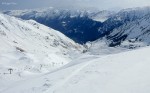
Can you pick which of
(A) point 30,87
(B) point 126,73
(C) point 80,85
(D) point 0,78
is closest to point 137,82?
(B) point 126,73

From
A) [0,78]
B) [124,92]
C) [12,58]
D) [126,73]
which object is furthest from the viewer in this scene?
[12,58]

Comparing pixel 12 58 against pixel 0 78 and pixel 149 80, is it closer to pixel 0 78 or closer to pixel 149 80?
pixel 0 78

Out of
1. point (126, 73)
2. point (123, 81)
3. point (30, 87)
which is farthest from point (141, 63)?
point (30, 87)

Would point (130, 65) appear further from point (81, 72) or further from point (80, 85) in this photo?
point (80, 85)

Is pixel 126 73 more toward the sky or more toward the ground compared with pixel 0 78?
more toward the sky

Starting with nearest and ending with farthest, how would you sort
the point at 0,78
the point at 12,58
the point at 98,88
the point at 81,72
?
1. the point at 98,88
2. the point at 81,72
3. the point at 0,78
4. the point at 12,58

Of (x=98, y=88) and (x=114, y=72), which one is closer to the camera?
(x=98, y=88)

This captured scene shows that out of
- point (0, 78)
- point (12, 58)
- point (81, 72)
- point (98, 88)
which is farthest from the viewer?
point (12, 58)

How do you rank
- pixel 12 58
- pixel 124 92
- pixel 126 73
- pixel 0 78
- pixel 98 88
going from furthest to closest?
pixel 12 58 < pixel 0 78 < pixel 126 73 < pixel 98 88 < pixel 124 92

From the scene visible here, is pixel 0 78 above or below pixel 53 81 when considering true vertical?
below
